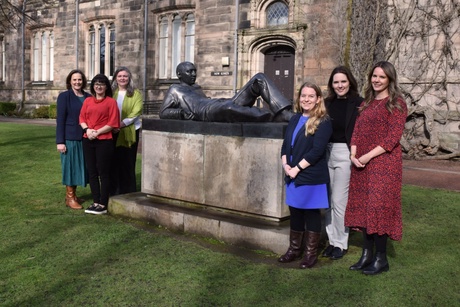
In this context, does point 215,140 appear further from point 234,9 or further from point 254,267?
point 234,9

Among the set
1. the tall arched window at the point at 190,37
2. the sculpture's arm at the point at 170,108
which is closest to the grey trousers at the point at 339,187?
the sculpture's arm at the point at 170,108

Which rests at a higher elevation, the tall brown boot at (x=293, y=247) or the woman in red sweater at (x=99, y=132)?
the woman in red sweater at (x=99, y=132)

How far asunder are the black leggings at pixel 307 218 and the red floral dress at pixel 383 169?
0.42 meters

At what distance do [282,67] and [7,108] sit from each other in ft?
61.1

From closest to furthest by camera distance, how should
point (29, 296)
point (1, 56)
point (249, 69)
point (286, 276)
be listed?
point (29, 296)
point (286, 276)
point (249, 69)
point (1, 56)

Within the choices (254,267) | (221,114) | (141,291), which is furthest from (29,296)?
(221,114)

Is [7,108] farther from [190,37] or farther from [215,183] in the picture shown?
[215,183]

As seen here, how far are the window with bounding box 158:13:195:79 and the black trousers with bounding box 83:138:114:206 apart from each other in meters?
15.6

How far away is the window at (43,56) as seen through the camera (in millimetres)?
28531

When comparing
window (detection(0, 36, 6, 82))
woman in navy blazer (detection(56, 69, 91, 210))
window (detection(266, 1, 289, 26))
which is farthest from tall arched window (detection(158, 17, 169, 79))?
woman in navy blazer (detection(56, 69, 91, 210))

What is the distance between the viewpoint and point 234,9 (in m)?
18.9

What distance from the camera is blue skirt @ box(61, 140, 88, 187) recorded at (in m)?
6.91

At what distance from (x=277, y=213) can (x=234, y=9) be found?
15.0 meters

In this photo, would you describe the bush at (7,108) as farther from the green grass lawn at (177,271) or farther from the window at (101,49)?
the green grass lawn at (177,271)
